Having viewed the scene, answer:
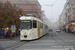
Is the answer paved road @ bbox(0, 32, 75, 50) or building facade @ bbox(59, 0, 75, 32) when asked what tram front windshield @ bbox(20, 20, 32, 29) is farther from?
building facade @ bbox(59, 0, 75, 32)

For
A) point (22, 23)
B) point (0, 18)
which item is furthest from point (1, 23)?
point (22, 23)

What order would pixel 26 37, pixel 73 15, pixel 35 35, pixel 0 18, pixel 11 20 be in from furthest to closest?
pixel 73 15, pixel 11 20, pixel 0 18, pixel 35 35, pixel 26 37

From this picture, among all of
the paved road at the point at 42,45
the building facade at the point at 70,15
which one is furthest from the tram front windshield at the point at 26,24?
the building facade at the point at 70,15

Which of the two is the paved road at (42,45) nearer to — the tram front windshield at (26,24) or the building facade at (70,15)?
the tram front windshield at (26,24)

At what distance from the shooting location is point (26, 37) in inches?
640

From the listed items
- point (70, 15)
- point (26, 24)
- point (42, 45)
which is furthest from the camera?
point (70, 15)

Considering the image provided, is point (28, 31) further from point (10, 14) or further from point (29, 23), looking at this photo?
point (10, 14)

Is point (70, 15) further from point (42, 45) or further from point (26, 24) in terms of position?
point (42, 45)

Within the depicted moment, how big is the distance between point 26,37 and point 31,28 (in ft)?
4.95

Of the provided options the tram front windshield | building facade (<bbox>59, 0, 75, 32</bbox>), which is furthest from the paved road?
building facade (<bbox>59, 0, 75, 32</bbox>)

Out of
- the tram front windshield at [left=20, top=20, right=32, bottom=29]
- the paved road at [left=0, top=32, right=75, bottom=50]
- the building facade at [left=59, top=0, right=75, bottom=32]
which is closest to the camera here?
the paved road at [left=0, top=32, right=75, bottom=50]

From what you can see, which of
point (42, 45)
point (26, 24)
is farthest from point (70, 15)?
point (42, 45)

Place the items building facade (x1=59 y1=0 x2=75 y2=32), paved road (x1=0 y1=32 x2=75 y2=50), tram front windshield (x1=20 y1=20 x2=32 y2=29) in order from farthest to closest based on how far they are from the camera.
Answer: building facade (x1=59 y1=0 x2=75 y2=32) < tram front windshield (x1=20 y1=20 x2=32 y2=29) < paved road (x1=0 y1=32 x2=75 y2=50)

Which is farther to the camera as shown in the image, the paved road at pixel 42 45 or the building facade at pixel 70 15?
the building facade at pixel 70 15
